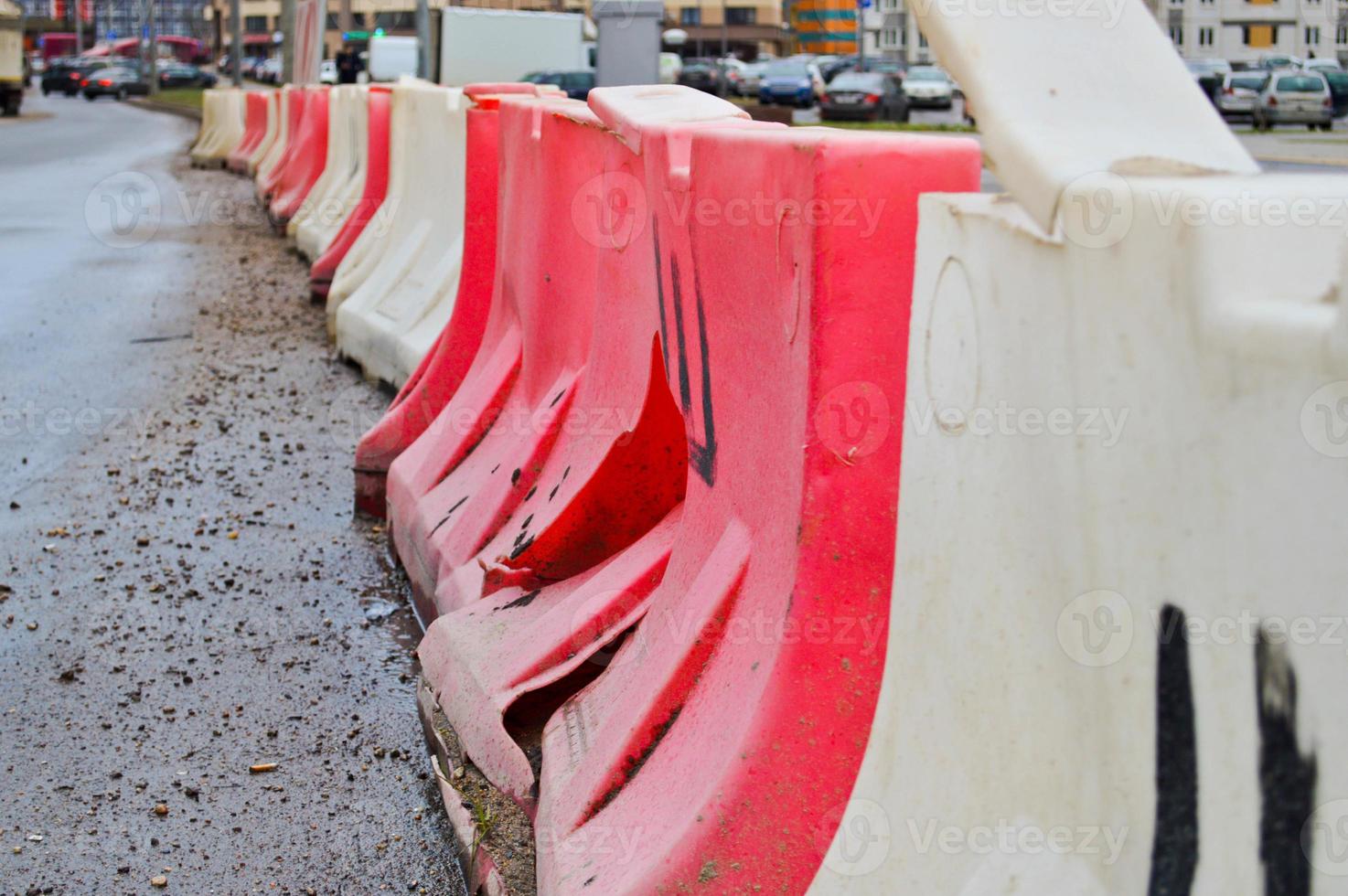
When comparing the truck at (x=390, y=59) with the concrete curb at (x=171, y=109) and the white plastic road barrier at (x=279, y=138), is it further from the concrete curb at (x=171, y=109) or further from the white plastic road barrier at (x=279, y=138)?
the white plastic road barrier at (x=279, y=138)

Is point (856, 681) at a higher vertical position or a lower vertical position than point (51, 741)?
higher

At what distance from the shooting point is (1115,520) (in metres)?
1.63

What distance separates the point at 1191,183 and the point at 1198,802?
584mm

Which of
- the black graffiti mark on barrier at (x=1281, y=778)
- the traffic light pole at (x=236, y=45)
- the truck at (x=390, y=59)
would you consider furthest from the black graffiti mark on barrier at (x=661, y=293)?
the traffic light pole at (x=236, y=45)

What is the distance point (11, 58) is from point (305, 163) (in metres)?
35.8

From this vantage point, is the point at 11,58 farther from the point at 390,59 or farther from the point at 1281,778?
the point at 1281,778

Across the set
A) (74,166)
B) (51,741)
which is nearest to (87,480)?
(51,741)

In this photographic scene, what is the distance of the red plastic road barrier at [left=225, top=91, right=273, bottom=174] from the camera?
940 inches

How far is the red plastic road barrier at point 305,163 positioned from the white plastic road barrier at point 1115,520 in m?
11.5

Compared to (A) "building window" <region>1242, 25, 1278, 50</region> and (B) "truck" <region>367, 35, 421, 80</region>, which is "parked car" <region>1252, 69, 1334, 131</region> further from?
(B) "truck" <region>367, 35, 421, 80</region>

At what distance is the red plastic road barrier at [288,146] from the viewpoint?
16.5 meters

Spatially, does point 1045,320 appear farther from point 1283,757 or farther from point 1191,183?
point 1283,757

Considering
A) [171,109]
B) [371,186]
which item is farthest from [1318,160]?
[171,109]

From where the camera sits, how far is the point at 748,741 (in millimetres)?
2320
